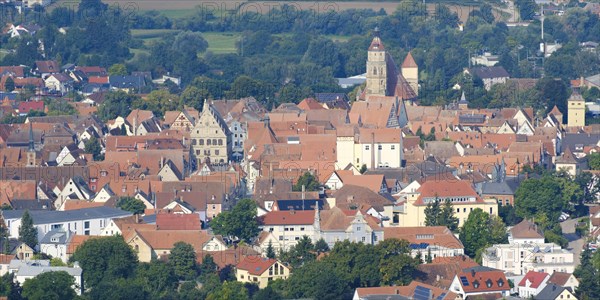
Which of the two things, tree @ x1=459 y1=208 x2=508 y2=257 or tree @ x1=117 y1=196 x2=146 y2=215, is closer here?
tree @ x1=459 y1=208 x2=508 y2=257

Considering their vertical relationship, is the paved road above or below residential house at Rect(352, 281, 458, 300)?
below

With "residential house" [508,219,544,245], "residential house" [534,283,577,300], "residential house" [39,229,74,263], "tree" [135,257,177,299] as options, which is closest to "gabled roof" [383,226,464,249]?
"residential house" [508,219,544,245]

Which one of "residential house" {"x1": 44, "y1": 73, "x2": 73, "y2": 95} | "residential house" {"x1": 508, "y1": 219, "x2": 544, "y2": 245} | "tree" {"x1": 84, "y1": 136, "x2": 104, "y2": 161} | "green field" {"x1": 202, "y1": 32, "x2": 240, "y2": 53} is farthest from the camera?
"green field" {"x1": 202, "y1": 32, "x2": 240, "y2": 53}

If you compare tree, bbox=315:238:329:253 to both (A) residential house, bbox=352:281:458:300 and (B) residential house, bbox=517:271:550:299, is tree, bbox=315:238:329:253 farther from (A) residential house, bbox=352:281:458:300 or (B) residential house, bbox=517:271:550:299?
(B) residential house, bbox=517:271:550:299

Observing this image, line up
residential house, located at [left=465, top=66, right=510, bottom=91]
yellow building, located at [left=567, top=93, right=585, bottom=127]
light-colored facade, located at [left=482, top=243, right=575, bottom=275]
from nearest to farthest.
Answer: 1. light-colored facade, located at [left=482, top=243, right=575, bottom=275]
2. yellow building, located at [left=567, top=93, right=585, bottom=127]
3. residential house, located at [left=465, top=66, right=510, bottom=91]

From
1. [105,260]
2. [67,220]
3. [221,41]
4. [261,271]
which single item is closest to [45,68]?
[221,41]

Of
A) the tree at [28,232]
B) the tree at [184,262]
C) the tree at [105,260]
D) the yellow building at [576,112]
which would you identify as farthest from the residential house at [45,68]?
the tree at [184,262]
